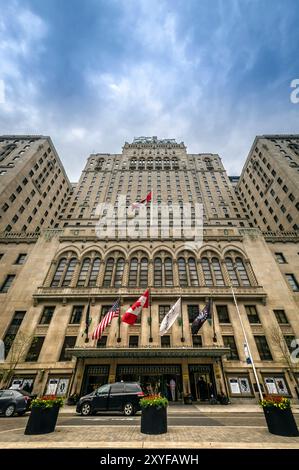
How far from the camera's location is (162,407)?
7875 millimetres

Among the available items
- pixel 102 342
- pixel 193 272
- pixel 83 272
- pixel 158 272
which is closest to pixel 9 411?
pixel 102 342

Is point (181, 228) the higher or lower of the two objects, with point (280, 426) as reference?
higher

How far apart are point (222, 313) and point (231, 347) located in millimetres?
3898

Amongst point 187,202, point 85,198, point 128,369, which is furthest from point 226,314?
point 85,198

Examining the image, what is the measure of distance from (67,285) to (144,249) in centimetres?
1176

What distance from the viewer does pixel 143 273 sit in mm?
30375

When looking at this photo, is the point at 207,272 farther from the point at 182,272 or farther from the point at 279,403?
the point at 279,403

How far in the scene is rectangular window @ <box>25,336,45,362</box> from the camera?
75.5 feet

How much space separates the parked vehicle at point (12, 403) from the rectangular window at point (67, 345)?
805 cm

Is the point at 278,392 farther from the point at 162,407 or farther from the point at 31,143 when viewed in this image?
the point at 31,143

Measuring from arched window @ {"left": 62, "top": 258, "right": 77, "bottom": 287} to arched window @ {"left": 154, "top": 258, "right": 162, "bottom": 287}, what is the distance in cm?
1165

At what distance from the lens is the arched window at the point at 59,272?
29394mm

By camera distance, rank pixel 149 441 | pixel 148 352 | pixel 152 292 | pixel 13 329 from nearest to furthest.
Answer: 1. pixel 149 441
2. pixel 148 352
3. pixel 13 329
4. pixel 152 292

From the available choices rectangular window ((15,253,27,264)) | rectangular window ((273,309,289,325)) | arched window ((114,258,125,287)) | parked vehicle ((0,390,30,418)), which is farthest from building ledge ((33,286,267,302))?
parked vehicle ((0,390,30,418))
